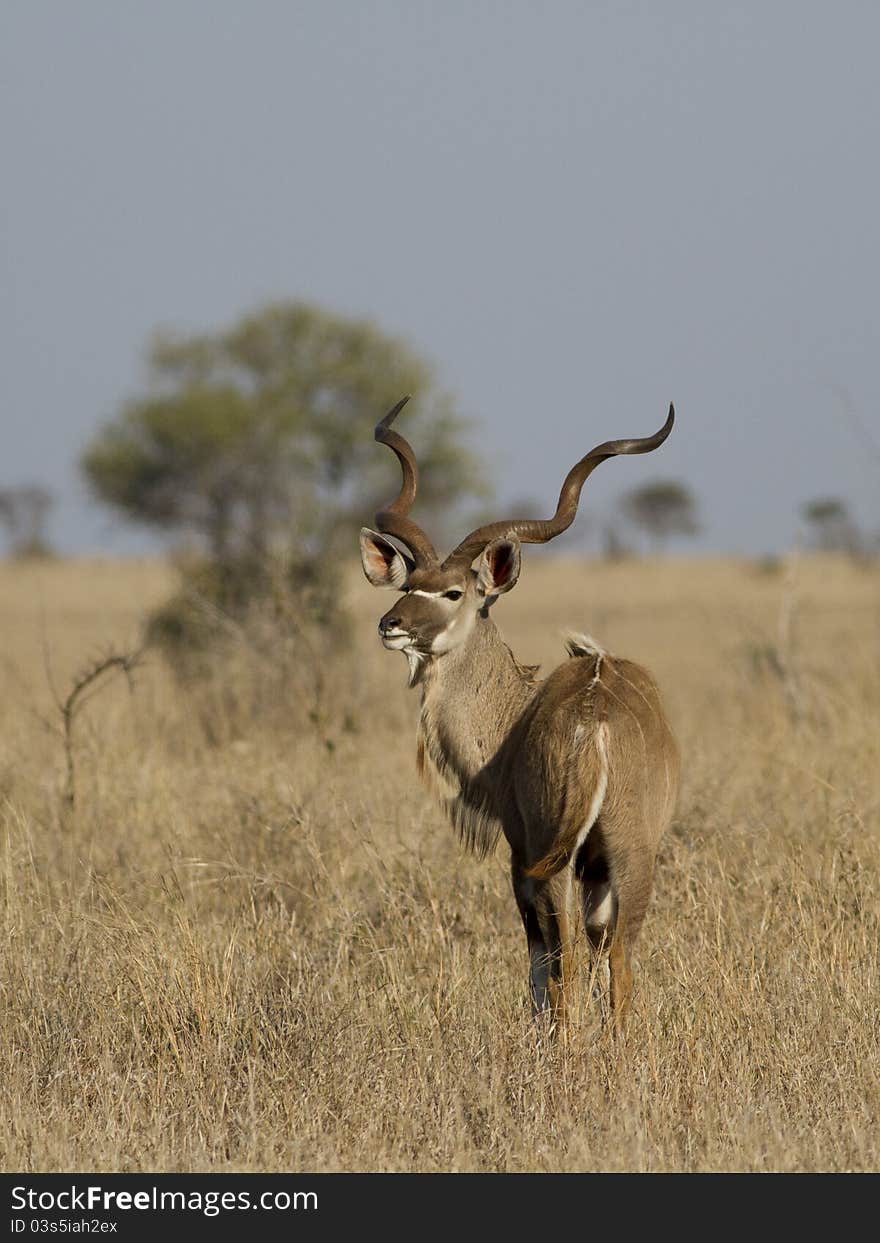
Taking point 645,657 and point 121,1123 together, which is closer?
point 121,1123

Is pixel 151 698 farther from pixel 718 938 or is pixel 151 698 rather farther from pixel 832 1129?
pixel 832 1129

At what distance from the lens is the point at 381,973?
6164mm

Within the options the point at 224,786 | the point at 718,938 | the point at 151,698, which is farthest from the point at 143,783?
the point at 718,938

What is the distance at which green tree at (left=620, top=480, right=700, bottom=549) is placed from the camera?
237 feet

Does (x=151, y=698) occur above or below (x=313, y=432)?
below

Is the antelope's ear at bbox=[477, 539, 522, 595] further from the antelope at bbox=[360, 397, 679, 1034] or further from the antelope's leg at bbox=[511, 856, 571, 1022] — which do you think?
the antelope's leg at bbox=[511, 856, 571, 1022]

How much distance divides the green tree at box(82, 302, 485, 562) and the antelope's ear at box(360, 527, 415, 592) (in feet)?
39.3

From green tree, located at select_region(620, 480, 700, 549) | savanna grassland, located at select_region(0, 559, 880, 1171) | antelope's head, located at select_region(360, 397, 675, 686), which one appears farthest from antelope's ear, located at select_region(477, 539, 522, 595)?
green tree, located at select_region(620, 480, 700, 549)

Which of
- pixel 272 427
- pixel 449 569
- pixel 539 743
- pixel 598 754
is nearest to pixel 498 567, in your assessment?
pixel 449 569

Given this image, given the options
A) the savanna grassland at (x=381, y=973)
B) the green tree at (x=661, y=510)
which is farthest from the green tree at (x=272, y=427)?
the green tree at (x=661, y=510)

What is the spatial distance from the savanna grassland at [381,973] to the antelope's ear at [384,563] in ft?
3.95

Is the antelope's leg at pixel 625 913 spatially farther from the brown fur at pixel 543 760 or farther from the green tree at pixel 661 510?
the green tree at pixel 661 510

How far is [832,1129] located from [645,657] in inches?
726
